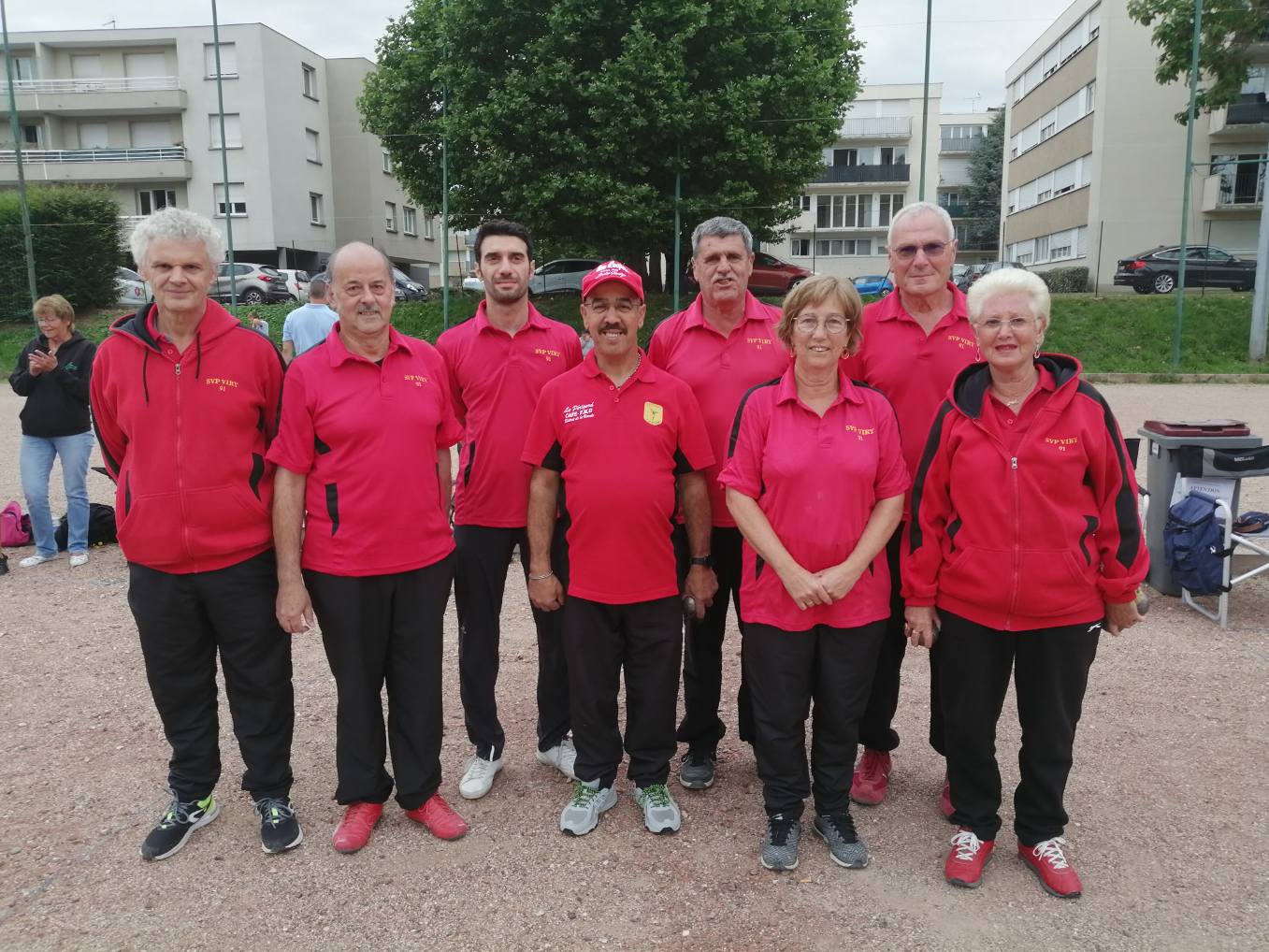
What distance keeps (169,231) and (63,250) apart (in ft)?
76.9

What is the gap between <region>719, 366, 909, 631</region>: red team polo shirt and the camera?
2973mm

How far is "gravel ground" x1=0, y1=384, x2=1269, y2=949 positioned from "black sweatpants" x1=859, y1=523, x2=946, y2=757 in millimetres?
228

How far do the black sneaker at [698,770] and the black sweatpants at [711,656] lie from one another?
27mm

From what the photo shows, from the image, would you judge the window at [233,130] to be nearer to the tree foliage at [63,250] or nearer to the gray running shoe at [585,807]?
the tree foliage at [63,250]

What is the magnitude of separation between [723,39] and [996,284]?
16.8 metres

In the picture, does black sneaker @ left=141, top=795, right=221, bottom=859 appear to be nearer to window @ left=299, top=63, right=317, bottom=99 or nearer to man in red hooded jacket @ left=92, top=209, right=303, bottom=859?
man in red hooded jacket @ left=92, top=209, right=303, bottom=859

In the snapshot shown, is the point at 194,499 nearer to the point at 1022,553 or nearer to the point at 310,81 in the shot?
the point at 1022,553

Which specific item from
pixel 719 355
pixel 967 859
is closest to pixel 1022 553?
pixel 967 859

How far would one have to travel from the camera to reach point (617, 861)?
3.18 meters

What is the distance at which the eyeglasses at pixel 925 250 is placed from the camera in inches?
130

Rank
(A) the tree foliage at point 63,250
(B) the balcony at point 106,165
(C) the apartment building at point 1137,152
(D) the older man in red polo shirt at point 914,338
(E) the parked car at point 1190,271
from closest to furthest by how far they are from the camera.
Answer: (D) the older man in red polo shirt at point 914,338
(A) the tree foliage at point 63,250
(E) the parked car at point 1190,271
(C) the apartment building at point 1137,152
(B) the balcony at point 106,165

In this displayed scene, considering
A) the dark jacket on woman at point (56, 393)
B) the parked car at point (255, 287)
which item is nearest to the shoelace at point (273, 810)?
the dark jacket on woman at point (56, 393)

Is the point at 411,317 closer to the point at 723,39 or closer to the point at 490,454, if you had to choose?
the point at 723,39

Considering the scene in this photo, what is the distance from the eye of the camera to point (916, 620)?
10.1 ft
